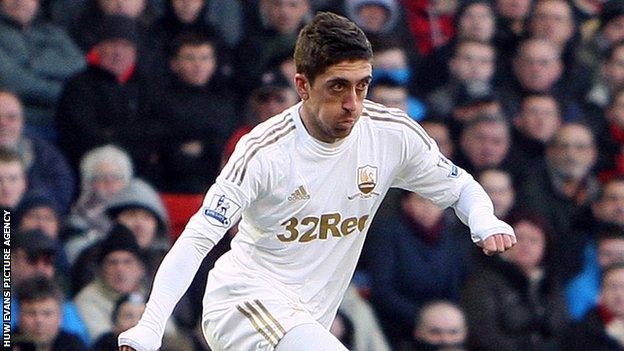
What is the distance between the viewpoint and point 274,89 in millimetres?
10711

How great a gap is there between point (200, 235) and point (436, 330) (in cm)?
410

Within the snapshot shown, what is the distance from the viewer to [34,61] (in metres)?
10.4

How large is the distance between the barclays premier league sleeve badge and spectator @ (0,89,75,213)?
3.54 metres

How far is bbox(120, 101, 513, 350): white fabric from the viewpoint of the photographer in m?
6.81

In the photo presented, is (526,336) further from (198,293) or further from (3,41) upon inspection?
(3,41)

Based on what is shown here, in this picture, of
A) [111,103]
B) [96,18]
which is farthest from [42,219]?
[96,18]

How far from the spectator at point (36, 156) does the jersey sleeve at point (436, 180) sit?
3321 millimetres

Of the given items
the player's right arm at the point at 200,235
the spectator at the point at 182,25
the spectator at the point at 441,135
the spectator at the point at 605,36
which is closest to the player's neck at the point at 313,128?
the player's right arm at the point at 200,235

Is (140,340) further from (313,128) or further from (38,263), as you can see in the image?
(38,263)

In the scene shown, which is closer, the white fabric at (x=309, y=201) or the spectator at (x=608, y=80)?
the white fabric at (x=309, y=201)

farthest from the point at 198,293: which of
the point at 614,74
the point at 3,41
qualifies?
the point at 614,74

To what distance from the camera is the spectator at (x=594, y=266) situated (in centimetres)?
1117

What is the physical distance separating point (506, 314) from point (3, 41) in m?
3.47

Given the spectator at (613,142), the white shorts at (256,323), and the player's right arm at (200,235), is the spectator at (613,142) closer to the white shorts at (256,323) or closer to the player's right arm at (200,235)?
the white shorts at (256,323)
